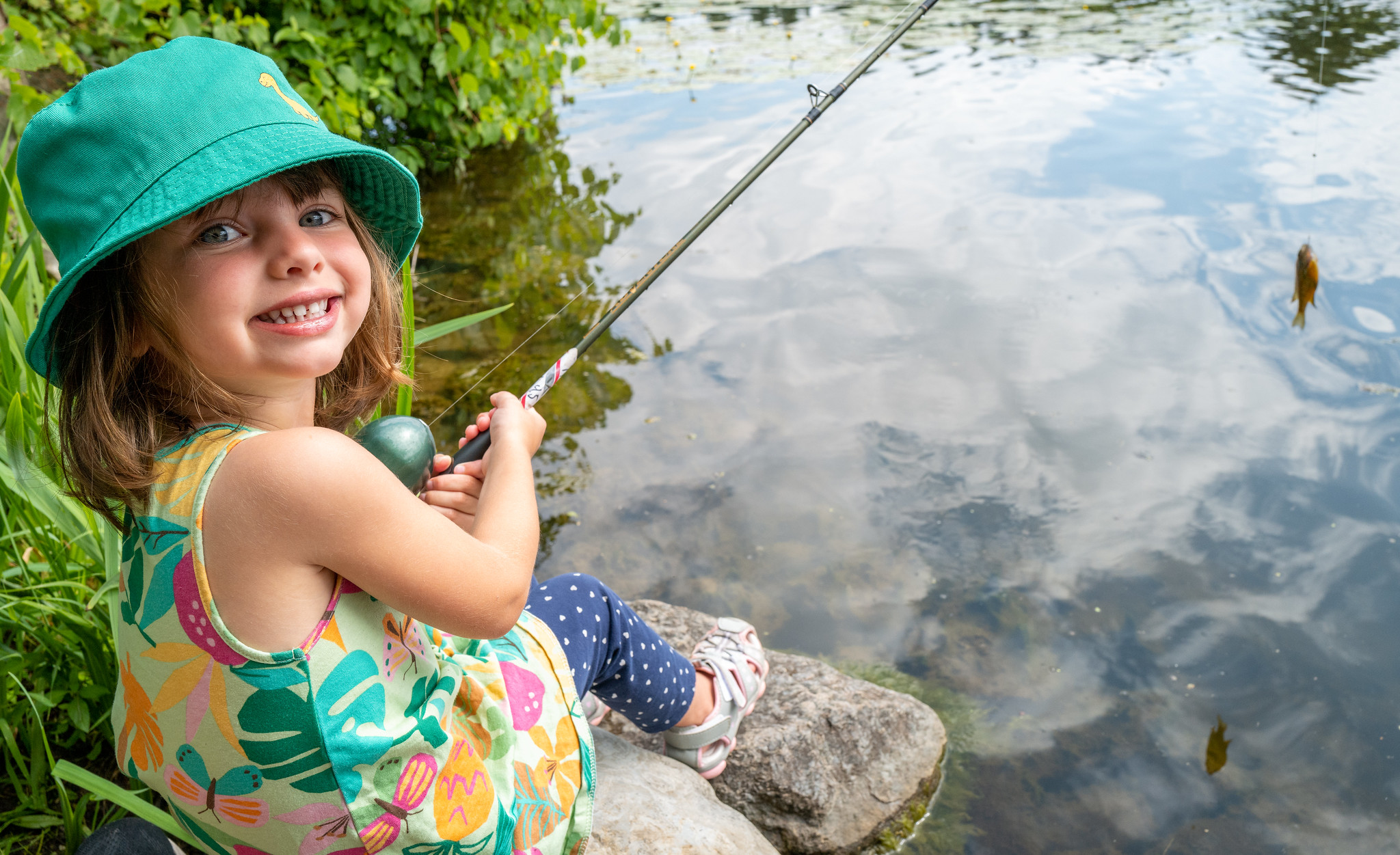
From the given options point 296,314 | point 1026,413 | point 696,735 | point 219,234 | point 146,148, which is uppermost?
point 146,148

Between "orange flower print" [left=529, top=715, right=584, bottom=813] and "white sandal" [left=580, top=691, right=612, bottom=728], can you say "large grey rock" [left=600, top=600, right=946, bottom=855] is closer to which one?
"white sandal" [left=580, top=691, right=612, bottom=728]

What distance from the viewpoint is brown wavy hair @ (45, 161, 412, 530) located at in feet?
3.82

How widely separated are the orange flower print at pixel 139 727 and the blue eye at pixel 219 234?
528mm

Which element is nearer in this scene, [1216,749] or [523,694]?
[523,694]

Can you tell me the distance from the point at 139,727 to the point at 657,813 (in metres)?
0.88

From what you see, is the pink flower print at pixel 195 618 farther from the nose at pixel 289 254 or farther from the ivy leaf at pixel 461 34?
the ivy leaf at pixel 461 34

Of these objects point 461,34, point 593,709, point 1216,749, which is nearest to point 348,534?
point 593,709

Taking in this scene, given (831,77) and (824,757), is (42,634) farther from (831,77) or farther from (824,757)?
(831,77)

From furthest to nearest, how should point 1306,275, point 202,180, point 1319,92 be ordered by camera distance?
point 1319,92 < point 1306,275 < point 202,180

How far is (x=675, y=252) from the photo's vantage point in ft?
6.51

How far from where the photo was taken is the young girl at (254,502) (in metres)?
1.10

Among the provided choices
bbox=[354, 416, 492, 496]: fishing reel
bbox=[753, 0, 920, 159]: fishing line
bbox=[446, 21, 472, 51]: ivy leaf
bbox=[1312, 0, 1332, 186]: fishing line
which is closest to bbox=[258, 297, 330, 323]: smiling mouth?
bbox=[354, 416, 492, 496]: fishing reel

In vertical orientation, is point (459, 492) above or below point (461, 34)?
below

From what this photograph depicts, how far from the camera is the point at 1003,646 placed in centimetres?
273
